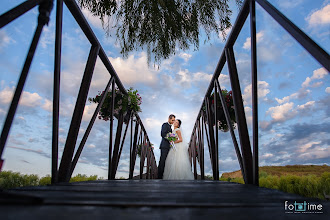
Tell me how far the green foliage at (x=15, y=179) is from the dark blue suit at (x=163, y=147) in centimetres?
257

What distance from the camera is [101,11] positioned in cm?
435

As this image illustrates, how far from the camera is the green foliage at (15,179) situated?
3740 mm

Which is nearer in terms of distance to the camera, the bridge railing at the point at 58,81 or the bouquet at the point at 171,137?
the bridge railing at the point at 58,81

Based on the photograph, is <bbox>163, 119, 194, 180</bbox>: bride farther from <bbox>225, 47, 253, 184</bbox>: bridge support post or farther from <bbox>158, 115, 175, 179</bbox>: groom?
<bbox>225, 47, 253, 184</bbox>: bridge support post

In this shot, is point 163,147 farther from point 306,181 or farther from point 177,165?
point 306,181

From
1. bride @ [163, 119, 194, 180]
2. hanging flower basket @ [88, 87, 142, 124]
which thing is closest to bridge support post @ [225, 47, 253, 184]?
hanging flower basket @ [88, 87, 142, 124]

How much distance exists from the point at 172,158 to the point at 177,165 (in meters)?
0.20

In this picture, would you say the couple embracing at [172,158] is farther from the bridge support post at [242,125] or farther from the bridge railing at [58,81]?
the bridge support post at [242,125]

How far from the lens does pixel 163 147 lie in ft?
18.5

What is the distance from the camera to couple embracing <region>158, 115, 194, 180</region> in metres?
5.58

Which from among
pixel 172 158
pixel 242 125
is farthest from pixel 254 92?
pixel 172 158

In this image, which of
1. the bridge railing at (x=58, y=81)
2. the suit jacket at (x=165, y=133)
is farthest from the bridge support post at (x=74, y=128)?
the suit jacket at (x=165, y=133)

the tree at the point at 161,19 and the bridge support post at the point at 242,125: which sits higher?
the tree at the point at 161,19

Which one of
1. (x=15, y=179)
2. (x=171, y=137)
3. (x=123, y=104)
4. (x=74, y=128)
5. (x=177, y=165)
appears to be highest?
(x=123, y=104)
